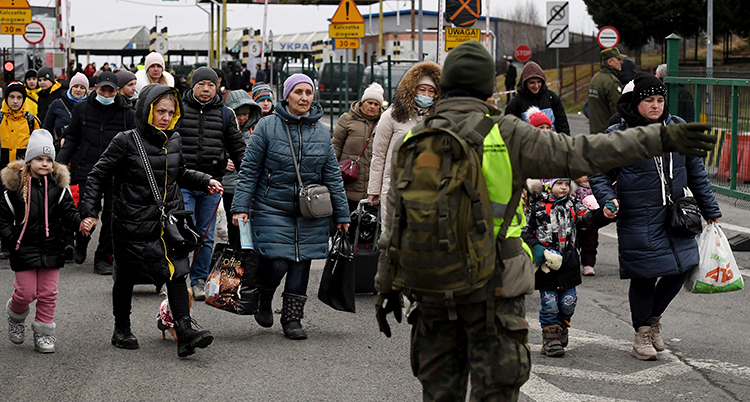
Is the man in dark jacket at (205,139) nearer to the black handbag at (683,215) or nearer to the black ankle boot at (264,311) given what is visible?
the black ankle boot at (264,311)

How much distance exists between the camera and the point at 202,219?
29.0 ft

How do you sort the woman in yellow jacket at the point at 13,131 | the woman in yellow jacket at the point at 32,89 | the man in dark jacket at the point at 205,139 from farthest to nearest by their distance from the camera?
the woman in yellow jacket at the point at 32,89 → the woman in yellow jacket at the point at 13,131 → the man in dark jacket at the point at 205,139

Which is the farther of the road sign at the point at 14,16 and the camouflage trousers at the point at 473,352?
the road sign at the point at 14,16

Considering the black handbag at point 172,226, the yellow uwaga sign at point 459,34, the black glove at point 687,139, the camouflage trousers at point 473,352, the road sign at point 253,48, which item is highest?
the road sign at point 253,48

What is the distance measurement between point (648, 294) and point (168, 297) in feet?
10.1

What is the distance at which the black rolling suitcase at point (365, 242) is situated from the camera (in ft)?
27.6

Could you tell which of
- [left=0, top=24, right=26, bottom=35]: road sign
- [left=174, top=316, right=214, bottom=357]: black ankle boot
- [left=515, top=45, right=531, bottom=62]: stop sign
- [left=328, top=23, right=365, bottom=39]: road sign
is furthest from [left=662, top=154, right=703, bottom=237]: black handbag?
[left=515, top=45, right=531, bottom=62]: stop sign

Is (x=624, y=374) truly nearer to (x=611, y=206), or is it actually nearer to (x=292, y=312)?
(x=611, y=206)

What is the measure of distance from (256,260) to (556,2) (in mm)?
15605

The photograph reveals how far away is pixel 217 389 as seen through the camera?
5.88 meters

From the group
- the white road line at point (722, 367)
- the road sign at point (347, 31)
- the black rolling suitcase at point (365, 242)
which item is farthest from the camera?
the road sign at point (347, 31)

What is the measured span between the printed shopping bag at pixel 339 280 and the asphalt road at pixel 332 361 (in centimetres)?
27

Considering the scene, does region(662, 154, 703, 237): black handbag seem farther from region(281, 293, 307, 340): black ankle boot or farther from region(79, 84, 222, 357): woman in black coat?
region(79, 84, 222, 357): woman in black coat

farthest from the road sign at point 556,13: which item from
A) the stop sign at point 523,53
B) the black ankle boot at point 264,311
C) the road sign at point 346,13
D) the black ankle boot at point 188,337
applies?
the black ankle boot at point 188,337
